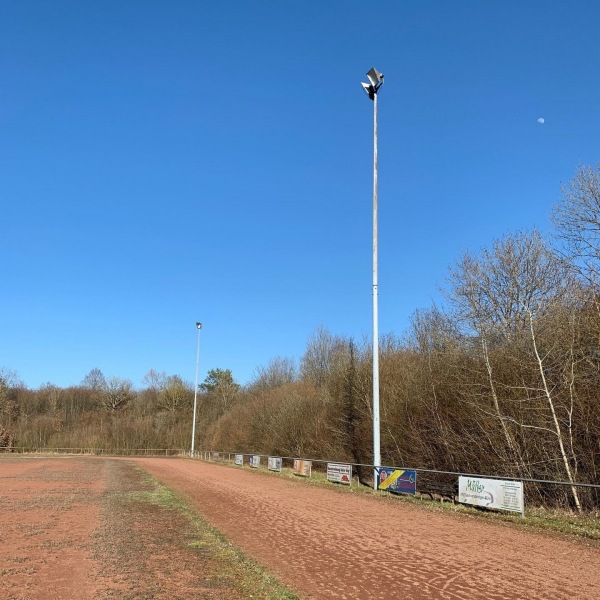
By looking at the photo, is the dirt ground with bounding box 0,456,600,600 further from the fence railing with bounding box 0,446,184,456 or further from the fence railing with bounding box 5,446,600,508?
the fence railing with bounding box 0,446,184,456

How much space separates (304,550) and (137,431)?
79571 millimetres

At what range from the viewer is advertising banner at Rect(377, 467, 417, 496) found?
1808cm

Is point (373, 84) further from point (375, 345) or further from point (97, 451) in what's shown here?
point (97, 451)

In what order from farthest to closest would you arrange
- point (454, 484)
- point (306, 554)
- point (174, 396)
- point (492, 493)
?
point (174, 396) → point (454, 484) → point (492, 493) → point (306, 554)

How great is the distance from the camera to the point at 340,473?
23312 mm

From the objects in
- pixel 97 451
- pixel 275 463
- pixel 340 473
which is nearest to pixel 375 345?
pixel 340 473

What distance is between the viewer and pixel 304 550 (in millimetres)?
9859

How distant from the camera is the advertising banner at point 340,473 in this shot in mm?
22547

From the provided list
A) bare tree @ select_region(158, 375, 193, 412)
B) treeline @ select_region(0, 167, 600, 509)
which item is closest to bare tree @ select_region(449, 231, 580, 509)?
treeline @ select_region(0, 167, 600, 509)

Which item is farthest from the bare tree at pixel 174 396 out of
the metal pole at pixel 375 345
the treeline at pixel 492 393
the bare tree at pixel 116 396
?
the metal pole at pixel 375 345

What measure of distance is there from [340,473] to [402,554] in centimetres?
1431

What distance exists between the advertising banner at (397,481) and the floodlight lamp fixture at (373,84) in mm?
15410

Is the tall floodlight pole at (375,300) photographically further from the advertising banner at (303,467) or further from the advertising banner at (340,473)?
the advertising banner at (303,467)

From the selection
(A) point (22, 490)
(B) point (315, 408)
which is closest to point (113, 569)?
(A) point (22, 490)
